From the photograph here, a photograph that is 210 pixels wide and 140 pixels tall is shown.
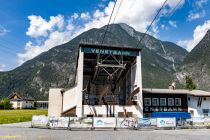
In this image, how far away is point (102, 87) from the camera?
59906mm

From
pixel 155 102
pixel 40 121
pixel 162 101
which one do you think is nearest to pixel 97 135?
pixel 40 121

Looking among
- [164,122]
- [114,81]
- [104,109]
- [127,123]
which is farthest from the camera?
[114,81]

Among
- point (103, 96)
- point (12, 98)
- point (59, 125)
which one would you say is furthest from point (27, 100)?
point (59, 125)

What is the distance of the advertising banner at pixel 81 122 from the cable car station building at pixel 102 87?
1197 centimetres

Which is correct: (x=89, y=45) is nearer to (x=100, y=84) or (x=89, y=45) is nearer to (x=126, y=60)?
(x=126, y=60)

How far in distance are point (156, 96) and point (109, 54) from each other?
15.3 meters

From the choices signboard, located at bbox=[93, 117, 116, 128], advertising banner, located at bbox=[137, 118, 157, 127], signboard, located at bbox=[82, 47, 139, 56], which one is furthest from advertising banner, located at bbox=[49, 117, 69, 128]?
signboard, located at bbox=[82, 47, 139, 56]

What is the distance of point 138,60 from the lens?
50.0m

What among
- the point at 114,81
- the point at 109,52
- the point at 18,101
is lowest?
the point at 18,101

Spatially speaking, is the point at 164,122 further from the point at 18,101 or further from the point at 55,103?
the point at 18,101

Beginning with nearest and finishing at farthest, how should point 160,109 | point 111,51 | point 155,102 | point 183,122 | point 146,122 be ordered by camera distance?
point 146,122
point 183,122
point 111,51
point 160,109
point 155,102

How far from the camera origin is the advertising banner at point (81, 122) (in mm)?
32906

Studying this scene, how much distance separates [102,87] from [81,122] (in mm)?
26889

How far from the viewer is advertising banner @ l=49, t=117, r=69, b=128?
3319 centimetres
